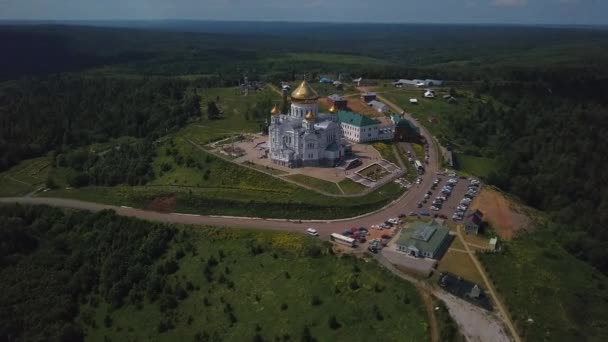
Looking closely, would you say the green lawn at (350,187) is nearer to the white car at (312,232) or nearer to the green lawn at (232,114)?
Result: the white car at (312,232)

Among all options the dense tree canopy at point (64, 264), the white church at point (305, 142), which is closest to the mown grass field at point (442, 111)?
the white church at point (305, 142)

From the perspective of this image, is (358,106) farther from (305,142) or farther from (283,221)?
(283,221)

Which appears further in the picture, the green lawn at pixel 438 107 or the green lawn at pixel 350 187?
the green lawn at pixel 438 107

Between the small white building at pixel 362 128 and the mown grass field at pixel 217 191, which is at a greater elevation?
the small white building at pixel 362 128

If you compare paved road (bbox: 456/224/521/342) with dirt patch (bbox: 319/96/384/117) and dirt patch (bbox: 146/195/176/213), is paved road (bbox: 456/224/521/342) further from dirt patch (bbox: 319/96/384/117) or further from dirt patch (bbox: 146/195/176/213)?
dirt patch (bbox: 319/96/384/117)

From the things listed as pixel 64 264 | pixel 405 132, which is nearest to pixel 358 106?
pixel 405 132

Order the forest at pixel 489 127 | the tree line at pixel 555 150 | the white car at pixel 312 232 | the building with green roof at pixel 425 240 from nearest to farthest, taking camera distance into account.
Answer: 1. the building with green roof at pixel 425 240
2. the white car at pixel 312 232
3. the tree line at pixel 555 150
4. the forest at pixel 489 127

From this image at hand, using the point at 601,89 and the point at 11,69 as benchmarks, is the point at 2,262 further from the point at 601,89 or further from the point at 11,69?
the point at 11,69
